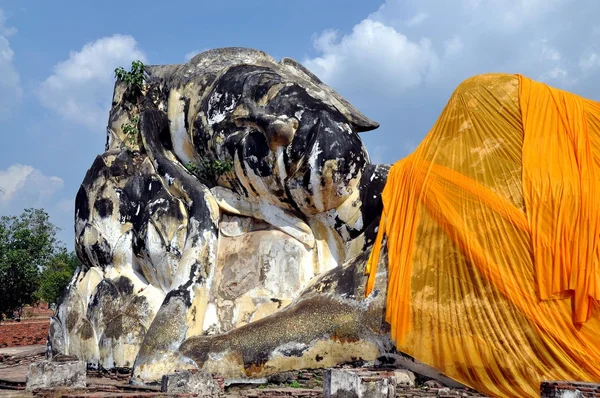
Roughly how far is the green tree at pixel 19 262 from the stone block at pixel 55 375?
54.9ft

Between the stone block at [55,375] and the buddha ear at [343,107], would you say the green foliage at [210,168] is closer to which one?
the buddha ear at [343,107]

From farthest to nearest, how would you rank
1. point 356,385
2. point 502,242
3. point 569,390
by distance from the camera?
1. point 502,242
2. point 356,385
3. point 569,390

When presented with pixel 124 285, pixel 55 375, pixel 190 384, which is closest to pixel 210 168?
pixel 124 285

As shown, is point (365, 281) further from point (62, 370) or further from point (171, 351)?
point (62, 370)

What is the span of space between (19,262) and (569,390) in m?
20.7

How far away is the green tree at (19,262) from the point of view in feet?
75.2

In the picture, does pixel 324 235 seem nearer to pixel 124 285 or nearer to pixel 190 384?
pixel 124 285

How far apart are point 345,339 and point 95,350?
336 cm

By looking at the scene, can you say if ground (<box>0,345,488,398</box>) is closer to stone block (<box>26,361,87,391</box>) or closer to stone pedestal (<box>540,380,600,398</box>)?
stone block (<box>26,361,87,391</box>)

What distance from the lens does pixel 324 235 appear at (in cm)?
839

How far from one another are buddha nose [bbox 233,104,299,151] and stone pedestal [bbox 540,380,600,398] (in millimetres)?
3959

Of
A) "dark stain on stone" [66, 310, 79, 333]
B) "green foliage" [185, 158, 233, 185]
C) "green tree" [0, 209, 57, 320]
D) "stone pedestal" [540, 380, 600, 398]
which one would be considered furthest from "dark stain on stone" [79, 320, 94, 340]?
"green tree" [0, 209, 57, 320]

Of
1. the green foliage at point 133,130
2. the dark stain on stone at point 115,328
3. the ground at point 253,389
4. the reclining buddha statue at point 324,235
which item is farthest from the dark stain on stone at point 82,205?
the ground at point 253,389

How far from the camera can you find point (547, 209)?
648 cm
